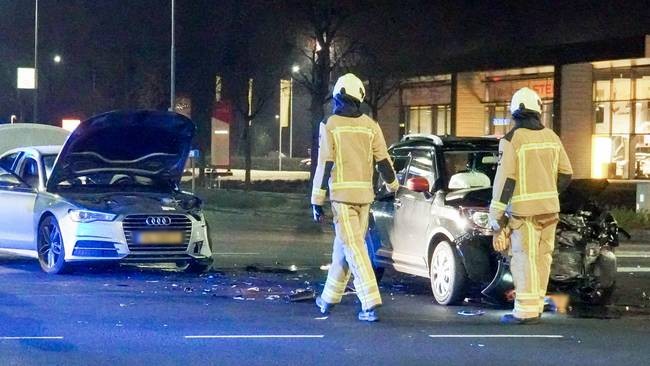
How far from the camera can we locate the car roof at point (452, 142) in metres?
11.7

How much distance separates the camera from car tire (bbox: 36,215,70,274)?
1266 centimetres

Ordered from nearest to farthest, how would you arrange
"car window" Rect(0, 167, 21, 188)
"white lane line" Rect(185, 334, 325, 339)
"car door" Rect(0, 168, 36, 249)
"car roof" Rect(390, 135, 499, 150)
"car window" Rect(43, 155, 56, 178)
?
"white lane line" Rect(185, 334, 325, 339) → "car roof" Rect(390, 135, 499, 150) → "car door" Rect(0, 168, 36, 249) → "car window" Rect(0, 167, 21, 188) → "car window" Rect(43, 155, 56, 178)

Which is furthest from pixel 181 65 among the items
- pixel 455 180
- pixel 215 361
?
pixel 215 361

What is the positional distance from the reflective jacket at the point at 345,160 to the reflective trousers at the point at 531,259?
4.25 feet

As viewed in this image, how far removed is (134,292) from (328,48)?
26.1 meters

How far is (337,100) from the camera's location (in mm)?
9438

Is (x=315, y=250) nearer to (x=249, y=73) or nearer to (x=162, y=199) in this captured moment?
(x=162, y=199)

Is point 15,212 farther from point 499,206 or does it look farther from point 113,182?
point 499,206

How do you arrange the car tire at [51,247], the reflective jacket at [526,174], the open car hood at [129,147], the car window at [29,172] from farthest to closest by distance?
the car window at [29,172] < the open car hood at [129,147] < the car tire at [51,247] < the reflective jacket at [526,174]

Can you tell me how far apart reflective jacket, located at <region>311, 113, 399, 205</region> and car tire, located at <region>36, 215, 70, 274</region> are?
436 cm

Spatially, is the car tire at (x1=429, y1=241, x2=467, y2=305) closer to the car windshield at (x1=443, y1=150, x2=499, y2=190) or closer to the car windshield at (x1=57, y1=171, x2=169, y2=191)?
the car windshield at (x1=443, y1=150, x2=499, y2=190)

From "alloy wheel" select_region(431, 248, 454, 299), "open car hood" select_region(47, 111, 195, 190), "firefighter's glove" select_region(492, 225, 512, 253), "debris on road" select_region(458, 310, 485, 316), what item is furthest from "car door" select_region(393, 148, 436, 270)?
"open car hood" select_region(47, 111, 195, 190)

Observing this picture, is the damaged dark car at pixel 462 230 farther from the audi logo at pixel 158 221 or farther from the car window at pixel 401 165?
the audi logo at pixel 158 221

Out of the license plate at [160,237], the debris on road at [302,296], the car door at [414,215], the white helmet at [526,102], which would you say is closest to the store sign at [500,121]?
the license plate at [160,237]
